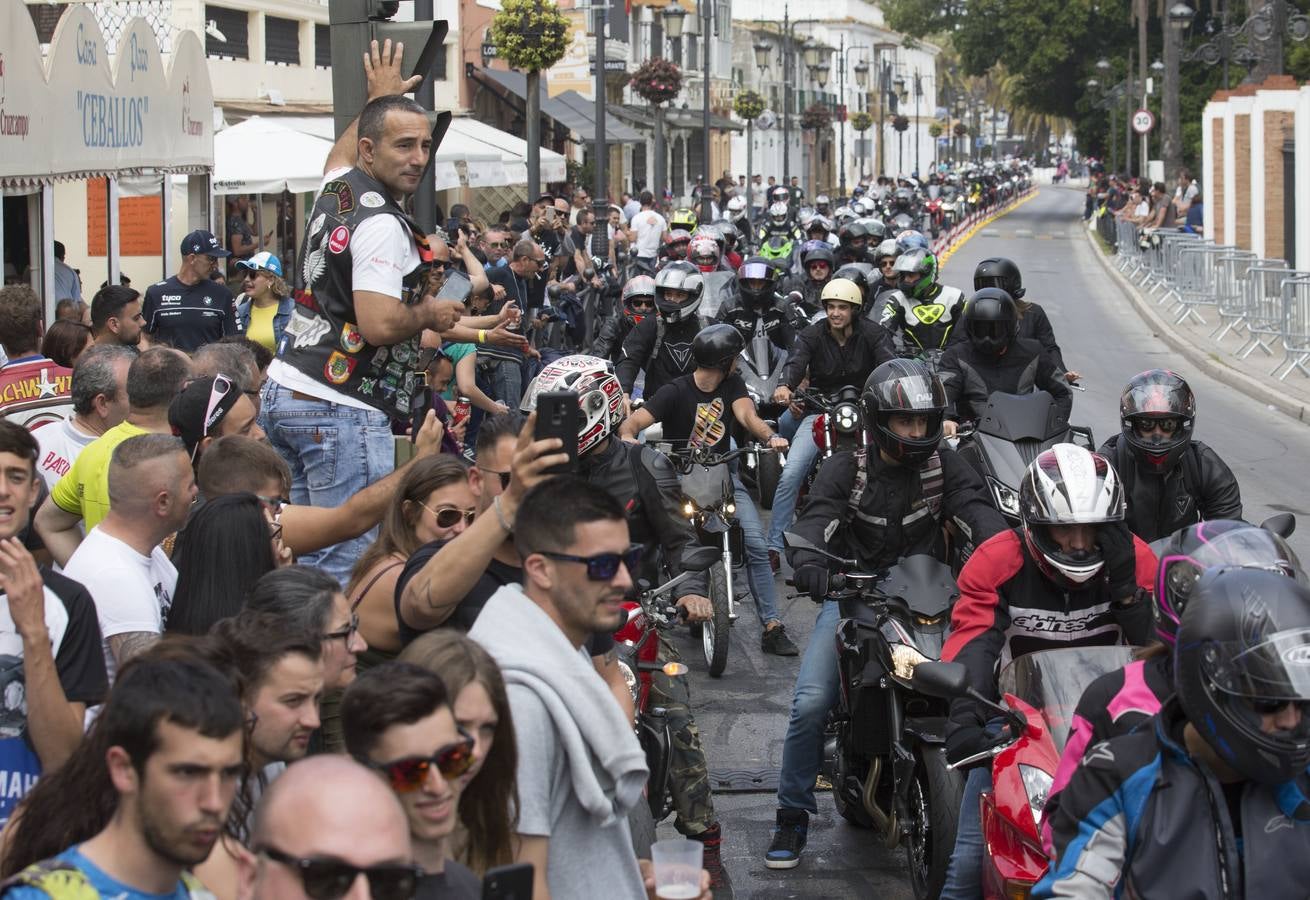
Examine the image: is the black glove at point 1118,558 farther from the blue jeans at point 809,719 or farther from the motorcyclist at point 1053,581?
the blue jeans at point 809,719

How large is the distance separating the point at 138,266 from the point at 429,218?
12.6 metres

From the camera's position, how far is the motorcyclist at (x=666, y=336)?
1271 cm

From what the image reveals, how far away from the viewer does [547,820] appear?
3.82 meters

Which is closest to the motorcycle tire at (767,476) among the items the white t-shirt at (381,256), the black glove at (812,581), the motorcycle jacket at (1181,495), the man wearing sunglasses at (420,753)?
the motorcycle jacket at (1181,495)

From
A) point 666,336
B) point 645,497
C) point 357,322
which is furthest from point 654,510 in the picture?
point 666,336

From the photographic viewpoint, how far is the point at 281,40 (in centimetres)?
3209

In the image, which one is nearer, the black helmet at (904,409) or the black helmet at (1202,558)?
the black helmet at (1202,558)

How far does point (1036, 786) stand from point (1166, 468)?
307 cm

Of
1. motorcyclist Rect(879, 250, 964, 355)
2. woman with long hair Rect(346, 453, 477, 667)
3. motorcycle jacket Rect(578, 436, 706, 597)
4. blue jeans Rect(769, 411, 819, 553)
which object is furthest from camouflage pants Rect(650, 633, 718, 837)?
motorcyclist Rect(879, 250, 964, 355)

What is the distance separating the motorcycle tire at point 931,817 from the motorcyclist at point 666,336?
6313 millimetres

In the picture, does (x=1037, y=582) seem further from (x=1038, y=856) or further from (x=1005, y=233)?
(x=1005, y=233)

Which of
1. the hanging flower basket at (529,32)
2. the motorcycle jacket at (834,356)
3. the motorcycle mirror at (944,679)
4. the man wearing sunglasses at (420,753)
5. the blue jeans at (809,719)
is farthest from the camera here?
the hanging flower basket at (529,32)

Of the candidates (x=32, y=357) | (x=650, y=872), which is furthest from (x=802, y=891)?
(x=32, y=357)

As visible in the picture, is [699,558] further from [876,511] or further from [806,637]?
[806,637]
